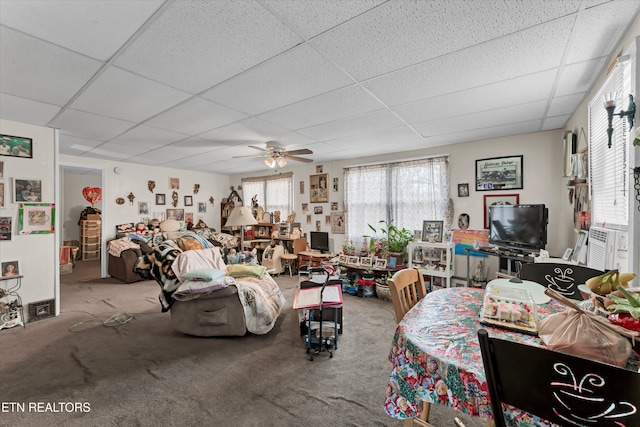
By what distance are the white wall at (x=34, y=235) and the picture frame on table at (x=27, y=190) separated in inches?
1.4

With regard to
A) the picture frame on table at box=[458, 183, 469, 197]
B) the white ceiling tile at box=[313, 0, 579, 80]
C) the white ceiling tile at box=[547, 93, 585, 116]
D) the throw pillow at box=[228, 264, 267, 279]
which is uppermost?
the white ceiling tile at box=[547, 93, 585, 116]

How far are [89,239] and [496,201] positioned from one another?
9.53 meters

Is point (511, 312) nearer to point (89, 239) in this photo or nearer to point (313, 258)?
point (313, 258)

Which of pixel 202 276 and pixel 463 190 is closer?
pixel 202 276

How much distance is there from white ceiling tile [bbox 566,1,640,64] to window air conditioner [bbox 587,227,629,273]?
1.14m

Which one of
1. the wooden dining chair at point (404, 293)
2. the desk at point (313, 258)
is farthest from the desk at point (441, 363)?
the desk at point (313, 258)

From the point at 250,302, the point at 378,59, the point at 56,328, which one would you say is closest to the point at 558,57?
the point at 378,59

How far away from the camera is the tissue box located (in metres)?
1.24

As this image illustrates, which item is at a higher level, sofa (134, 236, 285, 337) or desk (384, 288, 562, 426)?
desk (384, 288, 562, 426)

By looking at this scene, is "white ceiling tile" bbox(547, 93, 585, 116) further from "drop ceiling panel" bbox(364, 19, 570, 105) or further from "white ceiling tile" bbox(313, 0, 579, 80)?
"white ceiling tile" bbox(313, 0, 579, 80)

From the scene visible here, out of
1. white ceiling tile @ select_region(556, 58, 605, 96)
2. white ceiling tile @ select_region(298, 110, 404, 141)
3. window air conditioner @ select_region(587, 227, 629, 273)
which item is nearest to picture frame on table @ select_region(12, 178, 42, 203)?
white ceiling tile @ select_region(298, 110, 404, 141)

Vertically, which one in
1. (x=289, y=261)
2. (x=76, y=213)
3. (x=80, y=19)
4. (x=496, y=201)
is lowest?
(x=289, y=261)

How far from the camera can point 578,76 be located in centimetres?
209

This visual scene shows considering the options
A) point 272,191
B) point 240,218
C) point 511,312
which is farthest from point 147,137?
point 511,312
